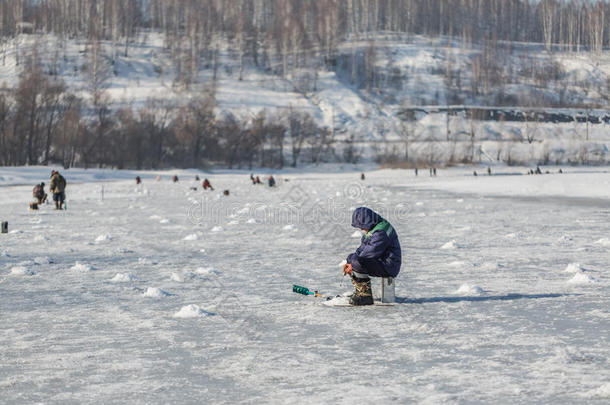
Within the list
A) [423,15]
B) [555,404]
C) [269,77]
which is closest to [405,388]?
[555,404]

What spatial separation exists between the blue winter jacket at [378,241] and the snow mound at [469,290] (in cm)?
139

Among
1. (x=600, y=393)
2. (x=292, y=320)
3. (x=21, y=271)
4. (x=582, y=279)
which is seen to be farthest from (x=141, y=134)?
(x=600, y=393)

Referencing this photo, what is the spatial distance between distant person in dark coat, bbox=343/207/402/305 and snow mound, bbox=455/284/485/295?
1.39 metres

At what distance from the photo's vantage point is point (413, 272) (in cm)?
1195

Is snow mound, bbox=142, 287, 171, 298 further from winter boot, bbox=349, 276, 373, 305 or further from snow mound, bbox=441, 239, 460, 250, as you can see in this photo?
snow mound, bbox=441, 239, 460, 250

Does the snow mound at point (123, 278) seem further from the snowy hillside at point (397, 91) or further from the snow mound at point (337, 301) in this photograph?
the snowy hillside at point (397, 91)

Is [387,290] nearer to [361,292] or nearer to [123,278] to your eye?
[361,292]

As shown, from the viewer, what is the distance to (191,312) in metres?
8.62

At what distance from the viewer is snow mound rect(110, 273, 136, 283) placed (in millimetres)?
11175

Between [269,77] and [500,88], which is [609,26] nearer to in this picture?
[500,88]

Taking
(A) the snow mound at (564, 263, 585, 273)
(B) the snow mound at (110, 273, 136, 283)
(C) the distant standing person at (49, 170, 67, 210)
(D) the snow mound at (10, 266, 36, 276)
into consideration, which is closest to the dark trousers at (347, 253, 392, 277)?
(B) the snow mound at (110, 273, 136, 283)

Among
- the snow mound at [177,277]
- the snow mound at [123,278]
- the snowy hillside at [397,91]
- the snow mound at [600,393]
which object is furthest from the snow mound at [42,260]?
the snowy hillside at [397,91]

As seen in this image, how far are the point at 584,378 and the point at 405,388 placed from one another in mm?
1429

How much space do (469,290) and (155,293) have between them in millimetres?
4136
